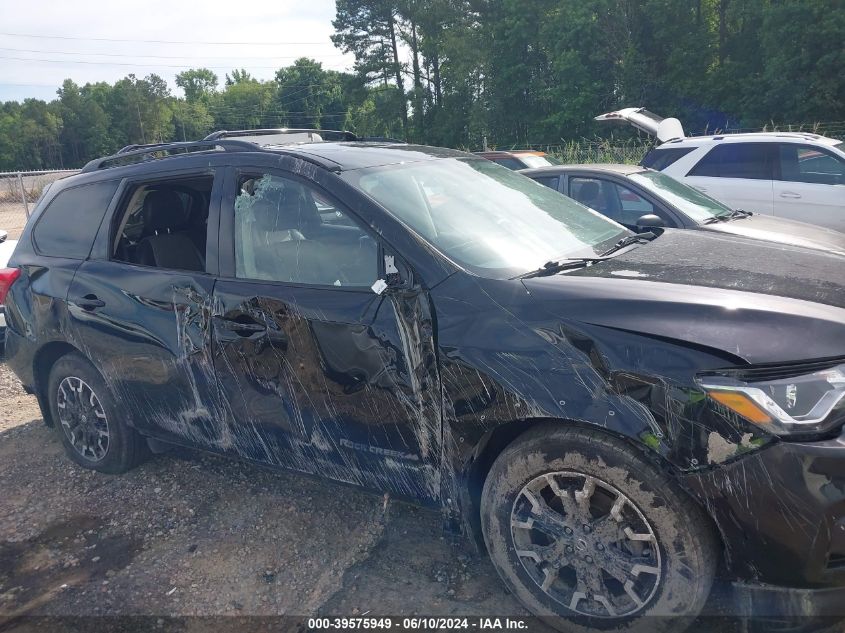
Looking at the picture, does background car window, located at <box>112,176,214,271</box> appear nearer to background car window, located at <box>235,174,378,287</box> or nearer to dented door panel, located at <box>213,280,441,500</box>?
background car window, located at <box>235,174,378,287</box>

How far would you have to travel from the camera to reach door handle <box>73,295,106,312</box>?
3.69m

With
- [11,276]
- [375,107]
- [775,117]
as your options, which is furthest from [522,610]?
[375,107]

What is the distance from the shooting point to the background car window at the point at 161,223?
3574mm

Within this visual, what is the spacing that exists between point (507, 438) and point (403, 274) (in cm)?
74

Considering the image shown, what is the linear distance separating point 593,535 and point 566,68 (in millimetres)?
42178

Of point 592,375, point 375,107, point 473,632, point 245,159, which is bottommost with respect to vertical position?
point 473,632

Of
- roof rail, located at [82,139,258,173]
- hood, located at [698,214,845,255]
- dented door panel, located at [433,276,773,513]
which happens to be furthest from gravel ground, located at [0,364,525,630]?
hood, located at [698,214,845,255]

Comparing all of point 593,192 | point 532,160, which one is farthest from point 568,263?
point 532,160

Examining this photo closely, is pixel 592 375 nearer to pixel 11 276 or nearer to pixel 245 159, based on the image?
pixel 245 159

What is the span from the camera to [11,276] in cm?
424

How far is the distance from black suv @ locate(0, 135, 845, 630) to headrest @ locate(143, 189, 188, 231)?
0.02 m

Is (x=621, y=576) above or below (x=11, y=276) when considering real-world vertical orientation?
below

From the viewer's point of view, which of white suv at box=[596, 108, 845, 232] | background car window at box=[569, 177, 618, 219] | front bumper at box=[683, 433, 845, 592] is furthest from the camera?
white suv at box=[596, 108, 845, 232]

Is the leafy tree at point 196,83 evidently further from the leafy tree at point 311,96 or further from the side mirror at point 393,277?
the side mirror at point 393,277
